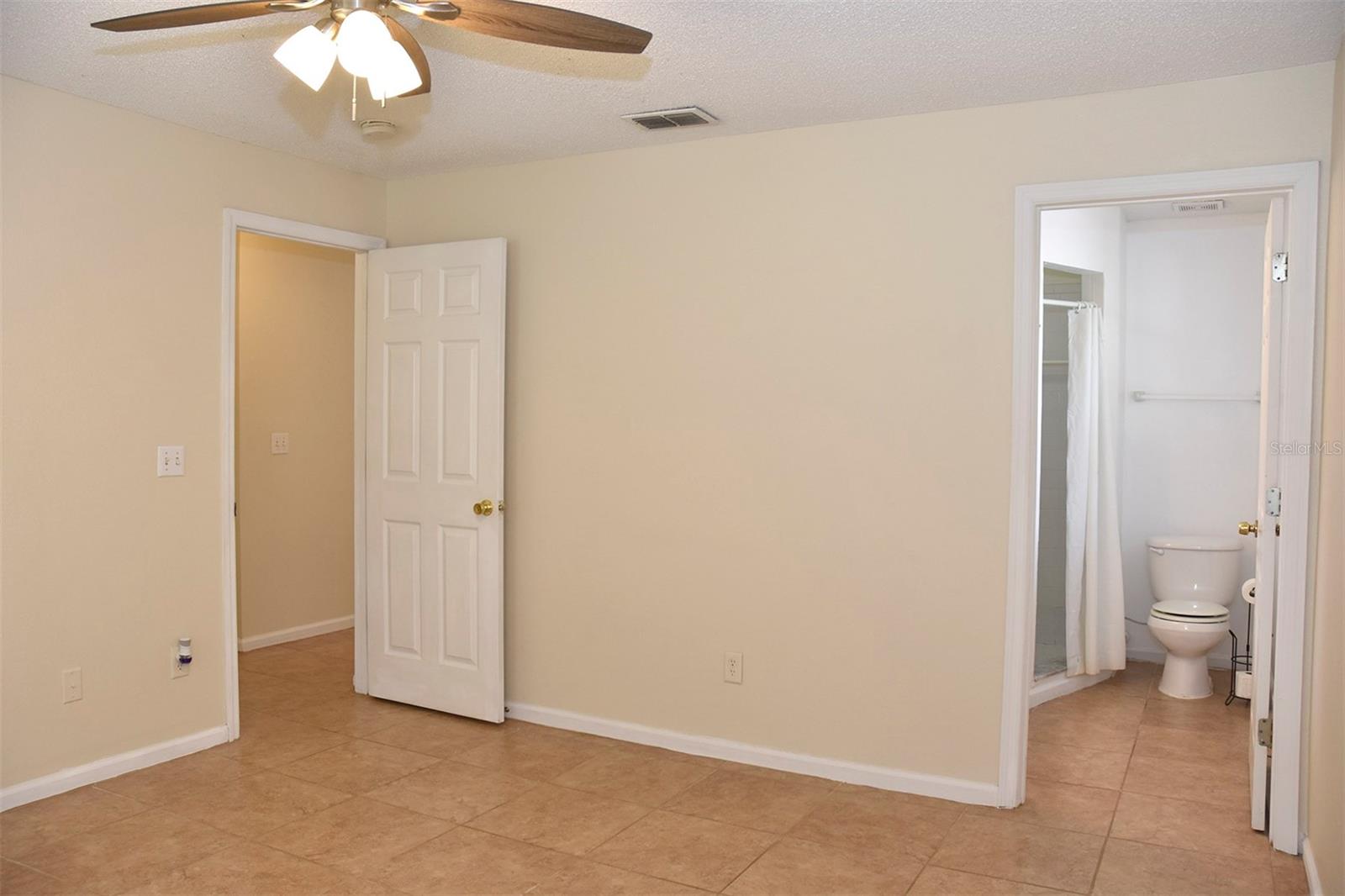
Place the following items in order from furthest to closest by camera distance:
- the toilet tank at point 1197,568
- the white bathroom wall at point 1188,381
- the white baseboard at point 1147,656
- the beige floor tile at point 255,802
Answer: the white baseboard at point 1147,656 → the white bathroom wall at point 1188,381 → the toilet tank at point 1197,568 → the beige floor tile at point 255,802

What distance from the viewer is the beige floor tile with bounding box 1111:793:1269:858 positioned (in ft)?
10.3

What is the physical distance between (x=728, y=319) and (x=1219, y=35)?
1825 mm

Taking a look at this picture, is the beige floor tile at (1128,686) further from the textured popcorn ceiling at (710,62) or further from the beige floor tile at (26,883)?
the beige floor tile at (26,883)

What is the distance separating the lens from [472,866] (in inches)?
117

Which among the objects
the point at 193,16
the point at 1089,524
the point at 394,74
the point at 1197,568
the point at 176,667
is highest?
the point at 193,16

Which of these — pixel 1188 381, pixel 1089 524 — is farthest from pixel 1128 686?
pixel 1188 381

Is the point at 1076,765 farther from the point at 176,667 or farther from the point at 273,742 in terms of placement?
the point at 176,667

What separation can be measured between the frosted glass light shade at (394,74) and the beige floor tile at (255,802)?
2320 mm

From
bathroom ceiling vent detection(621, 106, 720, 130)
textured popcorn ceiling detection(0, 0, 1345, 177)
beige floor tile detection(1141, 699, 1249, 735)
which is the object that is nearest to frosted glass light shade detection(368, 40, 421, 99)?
textured popcorn ceiling detection(0, 0, 1345, 177)

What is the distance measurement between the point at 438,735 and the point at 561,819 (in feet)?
3.43

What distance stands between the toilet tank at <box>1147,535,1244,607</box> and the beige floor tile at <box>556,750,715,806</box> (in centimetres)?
273

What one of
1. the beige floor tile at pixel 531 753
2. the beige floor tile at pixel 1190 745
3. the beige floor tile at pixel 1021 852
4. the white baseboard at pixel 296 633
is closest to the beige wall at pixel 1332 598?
the beige floor tile at pixel 1021 852

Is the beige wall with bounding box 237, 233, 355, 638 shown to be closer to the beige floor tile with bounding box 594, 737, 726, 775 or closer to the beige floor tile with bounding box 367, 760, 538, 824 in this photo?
the beige floor tile with bounding box 367, 760, 538, 824

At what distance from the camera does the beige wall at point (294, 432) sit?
5.56 meters
